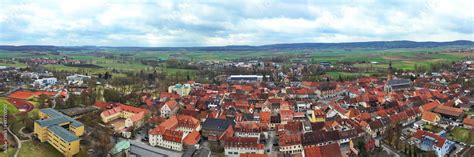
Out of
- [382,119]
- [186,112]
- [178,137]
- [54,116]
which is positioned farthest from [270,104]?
[54,116]

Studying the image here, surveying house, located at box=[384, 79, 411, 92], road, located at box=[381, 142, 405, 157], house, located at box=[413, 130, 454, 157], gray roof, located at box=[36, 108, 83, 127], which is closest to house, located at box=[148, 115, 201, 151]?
gray roof, located at box=[36, 108, 83, 127]

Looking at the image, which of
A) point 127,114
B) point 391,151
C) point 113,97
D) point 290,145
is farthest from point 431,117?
point 113,97

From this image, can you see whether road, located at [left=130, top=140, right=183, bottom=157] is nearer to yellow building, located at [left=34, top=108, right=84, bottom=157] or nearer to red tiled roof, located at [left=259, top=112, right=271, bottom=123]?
yellow building, located at [left=34, top=108, right=84, bottom=157]

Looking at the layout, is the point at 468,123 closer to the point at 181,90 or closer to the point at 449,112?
the point at 449,112

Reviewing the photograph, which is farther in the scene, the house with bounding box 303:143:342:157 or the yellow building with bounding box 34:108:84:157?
the yellow building with bounding box 34:108:84:157

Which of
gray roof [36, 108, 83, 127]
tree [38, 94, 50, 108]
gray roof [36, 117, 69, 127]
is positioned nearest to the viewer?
gray roof [36, 117, 69, 127]

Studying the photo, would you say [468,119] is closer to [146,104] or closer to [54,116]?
[146,104]

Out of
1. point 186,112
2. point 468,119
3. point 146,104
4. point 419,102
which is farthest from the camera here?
point 146,104
